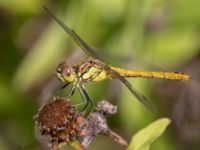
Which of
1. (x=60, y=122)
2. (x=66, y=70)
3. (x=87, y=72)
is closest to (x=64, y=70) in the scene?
(x=66, y=70)

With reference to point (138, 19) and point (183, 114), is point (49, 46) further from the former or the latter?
point (183, 114)

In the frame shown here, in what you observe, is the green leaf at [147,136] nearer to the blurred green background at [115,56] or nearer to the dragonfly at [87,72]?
the dragonfly at [87,72]

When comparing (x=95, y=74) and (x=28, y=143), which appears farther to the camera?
(x=28, y=143)

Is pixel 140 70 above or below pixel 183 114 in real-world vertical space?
above

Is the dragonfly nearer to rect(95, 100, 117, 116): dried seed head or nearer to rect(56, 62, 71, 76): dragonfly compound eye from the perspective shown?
rect(56, 62, 71, 76): dragonfly compound eye

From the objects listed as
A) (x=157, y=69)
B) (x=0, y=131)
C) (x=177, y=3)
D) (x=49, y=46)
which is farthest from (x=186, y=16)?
(x=0, y=131)

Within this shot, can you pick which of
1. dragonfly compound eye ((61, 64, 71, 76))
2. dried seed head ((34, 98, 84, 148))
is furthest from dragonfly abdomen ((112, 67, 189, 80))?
dried seed head ((34, 98, 84, 148))
